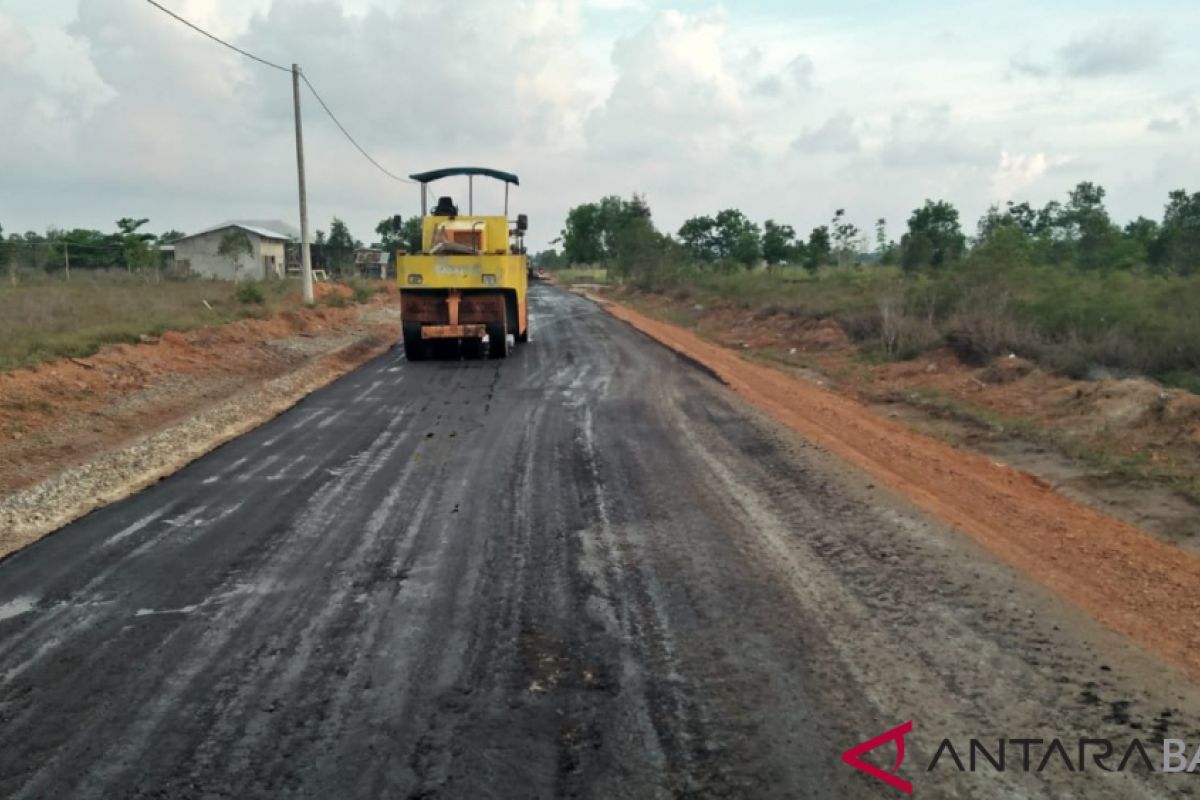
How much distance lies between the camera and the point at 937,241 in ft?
133

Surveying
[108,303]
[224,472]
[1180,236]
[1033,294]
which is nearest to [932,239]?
[1180,236]

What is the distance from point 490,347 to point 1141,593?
1451cm

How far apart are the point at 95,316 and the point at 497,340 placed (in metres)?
10.3

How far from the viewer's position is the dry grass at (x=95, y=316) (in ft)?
48.3

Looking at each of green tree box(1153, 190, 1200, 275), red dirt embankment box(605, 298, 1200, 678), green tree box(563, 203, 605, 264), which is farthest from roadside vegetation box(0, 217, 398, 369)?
green tree box(563, 203, 605, 264)

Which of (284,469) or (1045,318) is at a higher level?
(1045,318)

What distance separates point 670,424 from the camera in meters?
11.0

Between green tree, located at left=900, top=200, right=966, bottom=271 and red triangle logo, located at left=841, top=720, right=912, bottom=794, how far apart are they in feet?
65.4

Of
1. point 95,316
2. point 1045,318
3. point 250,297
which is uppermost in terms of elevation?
point 250,297

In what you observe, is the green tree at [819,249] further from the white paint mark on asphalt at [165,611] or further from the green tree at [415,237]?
the white paint mark on asphalt at [165,611]

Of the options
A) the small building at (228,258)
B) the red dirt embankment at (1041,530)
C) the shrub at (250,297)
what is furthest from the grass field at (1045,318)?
the small building at (228,258)

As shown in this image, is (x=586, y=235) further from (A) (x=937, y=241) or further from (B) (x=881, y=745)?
(B) (x=881, y=745)

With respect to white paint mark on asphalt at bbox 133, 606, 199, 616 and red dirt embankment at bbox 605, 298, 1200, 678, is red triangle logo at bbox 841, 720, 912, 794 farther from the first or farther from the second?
white paint mark on asphalt at bbox 133, 606, 199, 616

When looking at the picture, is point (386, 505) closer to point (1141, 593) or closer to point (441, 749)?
point (441, 749)
